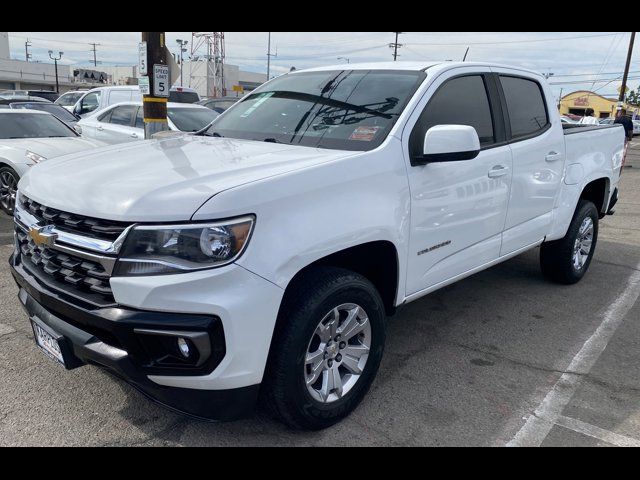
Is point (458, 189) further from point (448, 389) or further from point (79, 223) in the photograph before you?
point (79, 223)

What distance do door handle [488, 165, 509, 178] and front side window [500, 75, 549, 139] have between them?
0.37 meters

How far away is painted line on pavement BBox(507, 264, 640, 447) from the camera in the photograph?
9.38 ft

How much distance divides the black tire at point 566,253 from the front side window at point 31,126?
22.7 feet

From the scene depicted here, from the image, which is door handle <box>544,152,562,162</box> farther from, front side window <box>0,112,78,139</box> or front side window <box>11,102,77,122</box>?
front side window <box>11,102,77,122</box>

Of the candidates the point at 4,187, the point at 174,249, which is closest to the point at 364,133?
the point at 174,249

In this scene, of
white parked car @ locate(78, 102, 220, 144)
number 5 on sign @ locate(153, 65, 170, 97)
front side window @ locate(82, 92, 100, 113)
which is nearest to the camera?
number 5 on sign @ locate(153, 65, 170, 97)

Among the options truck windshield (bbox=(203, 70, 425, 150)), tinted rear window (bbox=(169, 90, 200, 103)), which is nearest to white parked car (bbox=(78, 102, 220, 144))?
tinted rear window (bbox=(169, 90, 200, 103))

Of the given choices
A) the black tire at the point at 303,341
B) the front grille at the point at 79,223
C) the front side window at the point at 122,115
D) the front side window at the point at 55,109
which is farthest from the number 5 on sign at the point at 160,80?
the front side window at the point at 55,109

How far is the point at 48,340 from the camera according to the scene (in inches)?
104

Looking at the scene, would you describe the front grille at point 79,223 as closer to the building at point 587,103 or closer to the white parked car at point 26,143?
the white parked car at point 26,143

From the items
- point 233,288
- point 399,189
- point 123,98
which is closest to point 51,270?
point 233,288

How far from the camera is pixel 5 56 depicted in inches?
2795

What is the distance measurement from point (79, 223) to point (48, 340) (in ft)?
2.12

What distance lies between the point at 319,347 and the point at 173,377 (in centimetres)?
74
